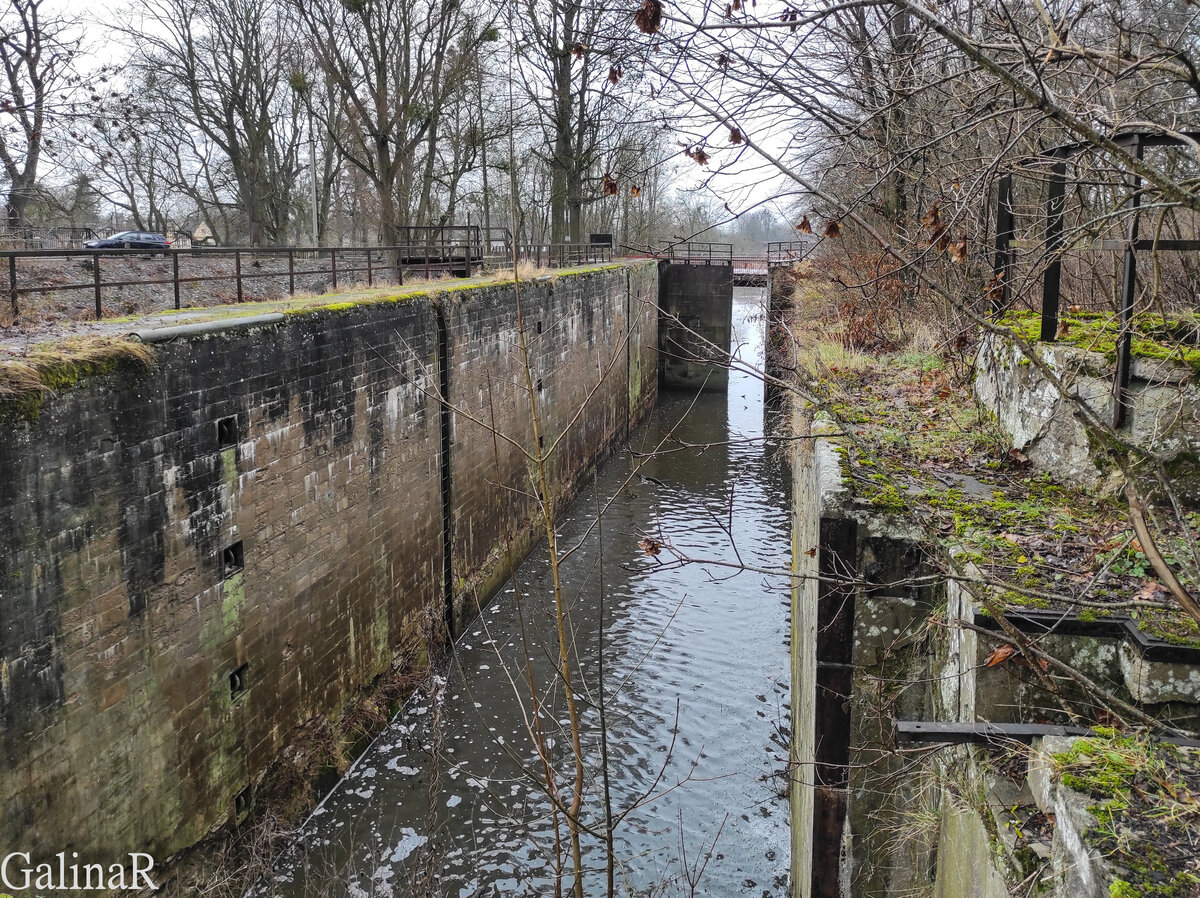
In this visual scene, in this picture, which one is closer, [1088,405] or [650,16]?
[650,16]

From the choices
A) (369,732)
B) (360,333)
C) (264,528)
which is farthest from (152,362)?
(369,732)

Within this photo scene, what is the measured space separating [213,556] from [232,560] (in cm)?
33

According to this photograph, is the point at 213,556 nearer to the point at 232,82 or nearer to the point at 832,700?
the point at 832,700

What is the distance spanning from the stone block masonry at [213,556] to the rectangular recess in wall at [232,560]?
20 millimetres

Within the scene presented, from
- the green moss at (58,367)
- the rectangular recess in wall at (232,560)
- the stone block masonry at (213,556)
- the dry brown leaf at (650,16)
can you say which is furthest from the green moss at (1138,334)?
the rectangular recess in wall at (232,560)

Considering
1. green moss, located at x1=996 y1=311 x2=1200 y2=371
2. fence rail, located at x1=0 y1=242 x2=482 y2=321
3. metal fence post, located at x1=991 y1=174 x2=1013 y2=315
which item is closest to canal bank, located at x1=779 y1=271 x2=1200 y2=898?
green moss, located at x1=996 y1=311 x2=1200 y2=371

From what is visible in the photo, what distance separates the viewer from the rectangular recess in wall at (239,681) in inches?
304

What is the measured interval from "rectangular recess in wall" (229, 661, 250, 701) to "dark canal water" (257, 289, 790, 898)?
147 centimetres

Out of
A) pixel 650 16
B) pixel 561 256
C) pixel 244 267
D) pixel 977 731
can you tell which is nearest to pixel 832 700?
pixel 977 731

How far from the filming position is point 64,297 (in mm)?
13523

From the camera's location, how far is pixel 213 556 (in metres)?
7.46

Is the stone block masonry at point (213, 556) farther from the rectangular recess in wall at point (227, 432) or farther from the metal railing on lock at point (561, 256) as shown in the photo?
the metal railing on lock at point (561, 256)

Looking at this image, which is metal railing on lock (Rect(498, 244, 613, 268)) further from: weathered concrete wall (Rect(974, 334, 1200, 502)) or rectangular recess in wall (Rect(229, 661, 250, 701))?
weathered concrete wall (Rect(974, 334, 1200, 502))

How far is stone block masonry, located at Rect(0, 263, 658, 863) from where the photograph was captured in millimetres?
5711
